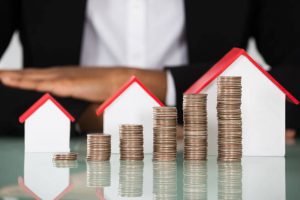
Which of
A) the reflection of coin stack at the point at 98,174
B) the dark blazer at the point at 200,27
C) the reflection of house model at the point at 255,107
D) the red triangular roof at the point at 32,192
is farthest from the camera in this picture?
the dark blazer at the point at 200,27

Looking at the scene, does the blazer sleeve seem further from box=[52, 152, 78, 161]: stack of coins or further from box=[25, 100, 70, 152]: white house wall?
box=[52, 152, 78, 161]: stack of coins

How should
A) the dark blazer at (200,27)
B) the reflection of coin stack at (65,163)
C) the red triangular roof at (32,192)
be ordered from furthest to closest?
1. the dark blazer at (200,27)
2. the reflection of coin stack at (65,163)
3. the red triangular roof at (32,192)

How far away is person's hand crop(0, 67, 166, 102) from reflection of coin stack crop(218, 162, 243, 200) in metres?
0.66

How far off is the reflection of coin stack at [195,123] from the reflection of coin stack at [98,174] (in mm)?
159

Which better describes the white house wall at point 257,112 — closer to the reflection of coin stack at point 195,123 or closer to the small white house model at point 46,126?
the reflection of coin stack at point 195,123

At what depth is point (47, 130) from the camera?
4.51ft

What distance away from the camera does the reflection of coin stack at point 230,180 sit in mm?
851

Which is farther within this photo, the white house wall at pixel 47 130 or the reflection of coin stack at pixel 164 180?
the white house wall at pixel 47 130

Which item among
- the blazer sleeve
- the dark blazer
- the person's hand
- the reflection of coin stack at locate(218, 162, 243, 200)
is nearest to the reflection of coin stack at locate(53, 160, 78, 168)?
the reflection of coin stack at locate(218, 162, 243, 200)

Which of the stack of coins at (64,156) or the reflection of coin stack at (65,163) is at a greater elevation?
the stack of coins at (64,156)

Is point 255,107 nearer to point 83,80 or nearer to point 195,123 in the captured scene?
point 195,123

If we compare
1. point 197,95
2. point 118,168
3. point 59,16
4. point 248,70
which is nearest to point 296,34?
point 59,16

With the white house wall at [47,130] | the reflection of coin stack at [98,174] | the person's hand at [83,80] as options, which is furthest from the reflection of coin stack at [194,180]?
the person's hand at [83,80]

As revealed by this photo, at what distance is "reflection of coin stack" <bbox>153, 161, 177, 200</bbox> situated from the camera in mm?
839
